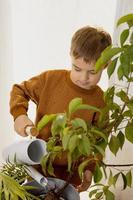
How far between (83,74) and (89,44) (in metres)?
A: 0.10

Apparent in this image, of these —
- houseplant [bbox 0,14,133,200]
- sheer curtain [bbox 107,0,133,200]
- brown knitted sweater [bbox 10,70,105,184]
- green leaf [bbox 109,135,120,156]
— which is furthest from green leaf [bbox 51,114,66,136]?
sheer curtain [bbox 107,0,133,200]

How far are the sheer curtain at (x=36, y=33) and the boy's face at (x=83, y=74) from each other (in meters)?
0.33

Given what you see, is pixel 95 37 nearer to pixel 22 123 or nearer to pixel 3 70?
pixel 22 123

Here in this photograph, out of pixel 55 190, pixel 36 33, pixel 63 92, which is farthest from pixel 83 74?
pixel 36 33

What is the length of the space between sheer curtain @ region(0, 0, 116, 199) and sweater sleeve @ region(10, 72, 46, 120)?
14.6 inches

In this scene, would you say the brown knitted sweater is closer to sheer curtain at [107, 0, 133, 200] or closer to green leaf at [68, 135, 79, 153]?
sheer curtain at [107, 0, 133, 200]

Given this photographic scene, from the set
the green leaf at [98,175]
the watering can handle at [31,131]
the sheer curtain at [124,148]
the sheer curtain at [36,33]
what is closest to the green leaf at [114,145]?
the green leaf at [98,175]

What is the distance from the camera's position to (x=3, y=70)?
1577mm

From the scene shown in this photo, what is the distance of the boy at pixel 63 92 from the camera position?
103 centimetres

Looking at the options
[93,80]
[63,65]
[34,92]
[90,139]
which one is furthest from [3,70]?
[90,139]

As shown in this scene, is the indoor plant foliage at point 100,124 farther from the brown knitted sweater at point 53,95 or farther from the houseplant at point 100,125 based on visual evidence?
the brown knitted sweater at point 53,95

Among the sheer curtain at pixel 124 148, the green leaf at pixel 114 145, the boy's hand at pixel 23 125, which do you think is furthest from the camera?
the sheer curtain at pixel 124 148

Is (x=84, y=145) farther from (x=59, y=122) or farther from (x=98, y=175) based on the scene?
(x=98, y=175)

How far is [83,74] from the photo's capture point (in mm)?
1051
